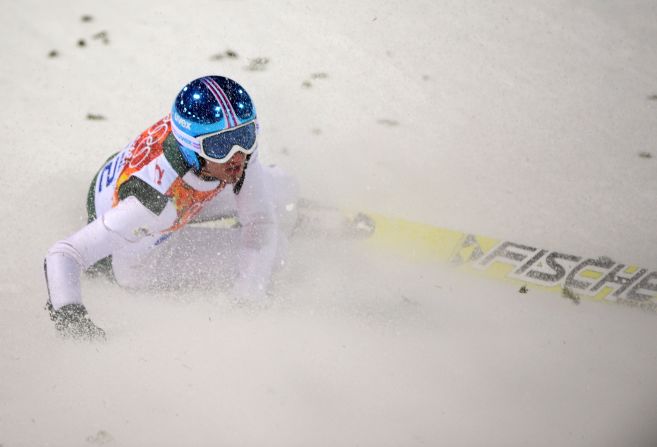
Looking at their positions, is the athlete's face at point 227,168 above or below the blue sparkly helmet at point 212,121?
below

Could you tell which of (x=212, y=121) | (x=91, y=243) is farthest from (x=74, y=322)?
(x=212, y=121)

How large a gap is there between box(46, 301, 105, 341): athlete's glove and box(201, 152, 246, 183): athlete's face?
0.85 m

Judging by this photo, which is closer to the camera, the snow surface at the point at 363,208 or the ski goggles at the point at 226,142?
the ski goggles at the point at 226,142

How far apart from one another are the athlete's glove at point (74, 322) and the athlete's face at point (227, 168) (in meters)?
0.85

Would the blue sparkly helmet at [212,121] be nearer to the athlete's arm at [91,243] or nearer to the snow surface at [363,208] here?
the athlete's arm at [91,243]

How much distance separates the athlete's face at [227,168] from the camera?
3066 mm

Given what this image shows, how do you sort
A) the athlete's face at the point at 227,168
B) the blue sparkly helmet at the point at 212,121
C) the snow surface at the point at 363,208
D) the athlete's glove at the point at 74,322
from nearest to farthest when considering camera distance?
the athlete's glove at the point at 74,322, the blue sparkly helmet at the point at 212,121, the athlete's face at the point at 227,168, the snow surface at the point at 363,208

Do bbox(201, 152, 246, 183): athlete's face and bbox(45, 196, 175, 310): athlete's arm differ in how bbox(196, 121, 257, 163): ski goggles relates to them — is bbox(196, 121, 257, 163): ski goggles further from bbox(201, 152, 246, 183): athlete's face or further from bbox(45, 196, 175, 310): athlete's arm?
bbox(45, 196, 175, 310): athlete's arm

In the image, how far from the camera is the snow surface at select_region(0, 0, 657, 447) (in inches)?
125

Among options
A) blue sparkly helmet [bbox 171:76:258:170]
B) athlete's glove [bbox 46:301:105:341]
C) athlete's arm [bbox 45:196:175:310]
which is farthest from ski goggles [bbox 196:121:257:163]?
athlete's glove [bbox 46:301:105:341]

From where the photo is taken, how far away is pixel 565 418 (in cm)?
320

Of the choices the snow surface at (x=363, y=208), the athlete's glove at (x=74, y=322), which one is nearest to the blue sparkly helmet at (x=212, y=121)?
the athlete's glove at (x=74, y=322)

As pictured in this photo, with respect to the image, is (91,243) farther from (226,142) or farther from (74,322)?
(226,142)

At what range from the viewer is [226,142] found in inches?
118
